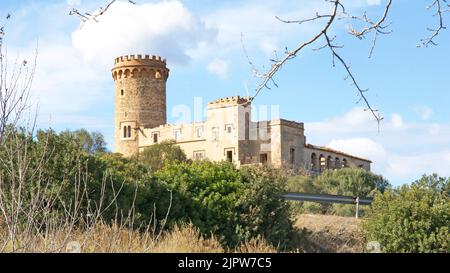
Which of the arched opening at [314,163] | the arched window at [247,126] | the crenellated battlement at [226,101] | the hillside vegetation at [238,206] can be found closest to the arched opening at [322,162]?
the arched opening at [314,163]

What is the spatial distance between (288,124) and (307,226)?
34.2 m

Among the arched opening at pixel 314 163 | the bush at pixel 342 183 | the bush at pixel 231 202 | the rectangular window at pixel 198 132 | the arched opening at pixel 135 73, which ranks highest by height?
the arched opening at pixel 135 73

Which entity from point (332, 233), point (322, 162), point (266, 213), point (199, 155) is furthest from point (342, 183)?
point (266, 213)

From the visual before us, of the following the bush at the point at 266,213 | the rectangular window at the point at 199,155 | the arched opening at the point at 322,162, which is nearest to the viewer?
the bush at the point at 266,213

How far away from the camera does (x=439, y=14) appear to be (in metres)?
5.59

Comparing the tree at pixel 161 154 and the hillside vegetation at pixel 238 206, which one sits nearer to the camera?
the hillside vegetation at pixel 238 206

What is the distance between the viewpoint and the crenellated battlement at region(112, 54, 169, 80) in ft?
207

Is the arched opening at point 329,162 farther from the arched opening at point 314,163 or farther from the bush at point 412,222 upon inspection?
the bush at point 412,222

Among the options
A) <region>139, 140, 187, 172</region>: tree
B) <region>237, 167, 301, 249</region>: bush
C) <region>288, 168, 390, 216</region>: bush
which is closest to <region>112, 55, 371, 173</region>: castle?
<region>139, 140, 187, 172</region>: tree

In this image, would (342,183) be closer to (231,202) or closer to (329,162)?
(329,162)

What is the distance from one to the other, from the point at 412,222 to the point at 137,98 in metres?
46.6

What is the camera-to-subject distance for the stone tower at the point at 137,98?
206ft
